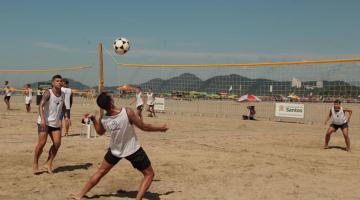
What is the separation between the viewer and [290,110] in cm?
1814

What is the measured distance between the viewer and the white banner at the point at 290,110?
17672 millimetres

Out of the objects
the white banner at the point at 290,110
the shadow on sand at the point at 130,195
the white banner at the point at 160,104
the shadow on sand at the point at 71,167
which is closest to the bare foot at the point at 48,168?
the shadow on sand at the point at 71,167

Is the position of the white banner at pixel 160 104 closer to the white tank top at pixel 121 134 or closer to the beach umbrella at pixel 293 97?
the beach umbrella at pixel 293 97

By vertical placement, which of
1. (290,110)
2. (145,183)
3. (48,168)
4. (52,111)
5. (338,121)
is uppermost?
(52,111)

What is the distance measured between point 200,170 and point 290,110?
1189cm

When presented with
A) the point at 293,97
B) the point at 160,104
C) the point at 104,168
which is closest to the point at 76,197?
the point at 104,168

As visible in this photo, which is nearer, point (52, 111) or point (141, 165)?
point (141, 165)

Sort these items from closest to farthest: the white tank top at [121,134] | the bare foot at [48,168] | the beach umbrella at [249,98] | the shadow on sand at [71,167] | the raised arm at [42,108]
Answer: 1. the white tank top at [121,134]
2. the raised arm at [42,108]
3. the bare foot at [48,168]
4. the shadow on sand at [71,167]
5. the beach umbrella at [249,98]

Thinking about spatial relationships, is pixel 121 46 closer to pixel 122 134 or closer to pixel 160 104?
pixel 122 134

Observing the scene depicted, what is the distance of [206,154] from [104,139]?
2782mm

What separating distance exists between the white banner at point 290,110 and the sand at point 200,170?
693 cm

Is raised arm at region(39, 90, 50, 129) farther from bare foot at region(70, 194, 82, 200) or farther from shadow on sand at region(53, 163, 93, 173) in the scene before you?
bare foot at region(70, 194, 82, 200)

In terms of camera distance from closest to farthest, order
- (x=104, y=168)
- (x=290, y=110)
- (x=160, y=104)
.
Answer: (x=104, y=168) < (x=290, y=110) < (x=160, y=104)

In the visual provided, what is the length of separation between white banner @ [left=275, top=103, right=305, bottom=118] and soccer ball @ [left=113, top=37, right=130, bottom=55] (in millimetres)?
8610
